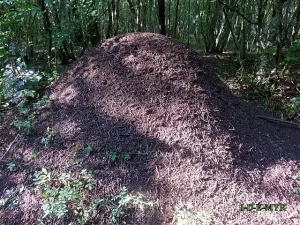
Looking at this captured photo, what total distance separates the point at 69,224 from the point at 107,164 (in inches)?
26.1

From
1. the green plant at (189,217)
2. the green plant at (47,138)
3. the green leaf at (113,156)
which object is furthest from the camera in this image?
the green plant at (47,138)

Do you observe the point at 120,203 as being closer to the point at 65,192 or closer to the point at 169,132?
the point at 65,192

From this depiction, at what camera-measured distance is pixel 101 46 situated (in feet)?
12.3

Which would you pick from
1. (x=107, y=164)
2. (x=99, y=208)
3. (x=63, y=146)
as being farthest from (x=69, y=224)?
(x=63, y=146)

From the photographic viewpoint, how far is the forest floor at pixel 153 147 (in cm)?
234

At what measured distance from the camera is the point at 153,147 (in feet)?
8.82

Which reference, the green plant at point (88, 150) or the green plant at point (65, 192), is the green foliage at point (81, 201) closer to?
the green plant at point (65, 192)

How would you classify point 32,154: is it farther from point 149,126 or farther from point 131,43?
point 131,43

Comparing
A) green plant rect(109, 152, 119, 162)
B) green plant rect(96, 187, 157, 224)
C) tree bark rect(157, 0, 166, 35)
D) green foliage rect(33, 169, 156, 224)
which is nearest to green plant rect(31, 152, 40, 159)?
green foliage rect(33, 169, 156, 224)

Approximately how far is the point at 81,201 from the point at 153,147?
0.91 metres

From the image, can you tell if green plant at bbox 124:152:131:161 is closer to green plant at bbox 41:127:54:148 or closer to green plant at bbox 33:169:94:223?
green plant at bbox 33:169:94:223

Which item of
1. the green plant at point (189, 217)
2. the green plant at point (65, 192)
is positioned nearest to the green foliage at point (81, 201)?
A: the green plant at point (65, 192)

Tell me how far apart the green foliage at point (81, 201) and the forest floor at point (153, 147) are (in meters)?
0.01

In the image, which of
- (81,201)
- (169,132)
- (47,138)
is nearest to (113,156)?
(81,201)
